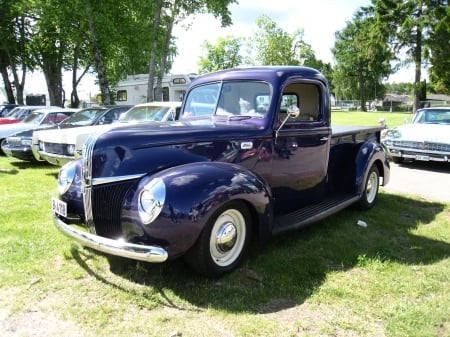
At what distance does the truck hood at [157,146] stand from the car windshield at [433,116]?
836 cm

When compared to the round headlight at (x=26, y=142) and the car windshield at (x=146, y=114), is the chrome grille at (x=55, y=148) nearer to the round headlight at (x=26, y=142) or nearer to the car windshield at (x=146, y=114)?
the car windshield at (x=146, y=114)

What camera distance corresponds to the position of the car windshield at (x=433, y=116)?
10.3 m

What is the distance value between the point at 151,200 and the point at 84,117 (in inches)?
323

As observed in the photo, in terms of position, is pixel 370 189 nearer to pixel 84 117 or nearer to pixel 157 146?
pixel 157 146

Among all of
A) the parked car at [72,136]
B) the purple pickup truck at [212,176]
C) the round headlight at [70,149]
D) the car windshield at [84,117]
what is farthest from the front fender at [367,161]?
the car windshield at [84,117]

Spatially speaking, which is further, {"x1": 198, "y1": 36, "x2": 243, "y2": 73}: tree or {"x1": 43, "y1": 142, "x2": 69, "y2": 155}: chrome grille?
{"x1": 198, "y1": 36, "x2": 243, "y2": 73}: tree

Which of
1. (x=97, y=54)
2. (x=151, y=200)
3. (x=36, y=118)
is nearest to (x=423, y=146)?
(x=151, y=200)

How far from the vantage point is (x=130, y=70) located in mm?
22766

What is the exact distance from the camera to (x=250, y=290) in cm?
335

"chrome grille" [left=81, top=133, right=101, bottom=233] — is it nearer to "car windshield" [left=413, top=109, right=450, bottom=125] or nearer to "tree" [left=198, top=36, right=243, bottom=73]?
"car windshield" [left=413, top=109, right=450, bottom=125]

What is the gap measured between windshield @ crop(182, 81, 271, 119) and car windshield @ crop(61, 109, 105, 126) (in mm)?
6181

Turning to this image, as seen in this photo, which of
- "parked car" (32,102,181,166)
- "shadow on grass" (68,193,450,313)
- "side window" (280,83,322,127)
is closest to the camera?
"shadow on grass" (68,193,450,313)

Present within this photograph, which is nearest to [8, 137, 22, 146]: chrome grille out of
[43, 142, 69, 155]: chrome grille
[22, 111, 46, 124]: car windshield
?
[22, 111, 46, 124]: car windshield

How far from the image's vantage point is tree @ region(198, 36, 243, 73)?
49.6 m
